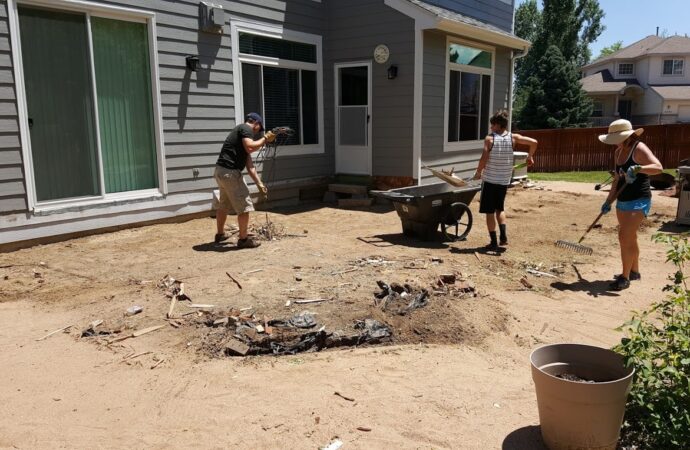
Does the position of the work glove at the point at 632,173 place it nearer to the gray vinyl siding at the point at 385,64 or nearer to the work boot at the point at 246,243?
the work boot at the point at 246,243

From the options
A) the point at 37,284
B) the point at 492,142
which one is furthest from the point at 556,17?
the point at 37,284

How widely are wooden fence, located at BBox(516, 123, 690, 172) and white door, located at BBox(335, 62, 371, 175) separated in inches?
426

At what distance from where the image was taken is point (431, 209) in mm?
7641

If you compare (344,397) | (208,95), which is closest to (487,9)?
(208,95)

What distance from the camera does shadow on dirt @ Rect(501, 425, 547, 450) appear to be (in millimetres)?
3049

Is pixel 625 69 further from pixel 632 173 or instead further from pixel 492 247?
pixel 632 173

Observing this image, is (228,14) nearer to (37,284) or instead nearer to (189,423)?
(37,284)

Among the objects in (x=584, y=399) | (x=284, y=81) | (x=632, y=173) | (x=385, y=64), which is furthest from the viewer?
(x=385, y=64)

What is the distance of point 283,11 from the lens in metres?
10.4

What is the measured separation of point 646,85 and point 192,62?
3837cm

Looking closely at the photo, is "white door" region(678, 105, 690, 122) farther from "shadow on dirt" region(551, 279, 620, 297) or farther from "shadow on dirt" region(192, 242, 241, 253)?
"shadow on dirt" region(192, 242, 241, 253)

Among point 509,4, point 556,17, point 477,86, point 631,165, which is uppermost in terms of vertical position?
point 556,17

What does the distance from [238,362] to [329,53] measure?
8.79 m

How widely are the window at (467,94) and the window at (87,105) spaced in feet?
20.7
